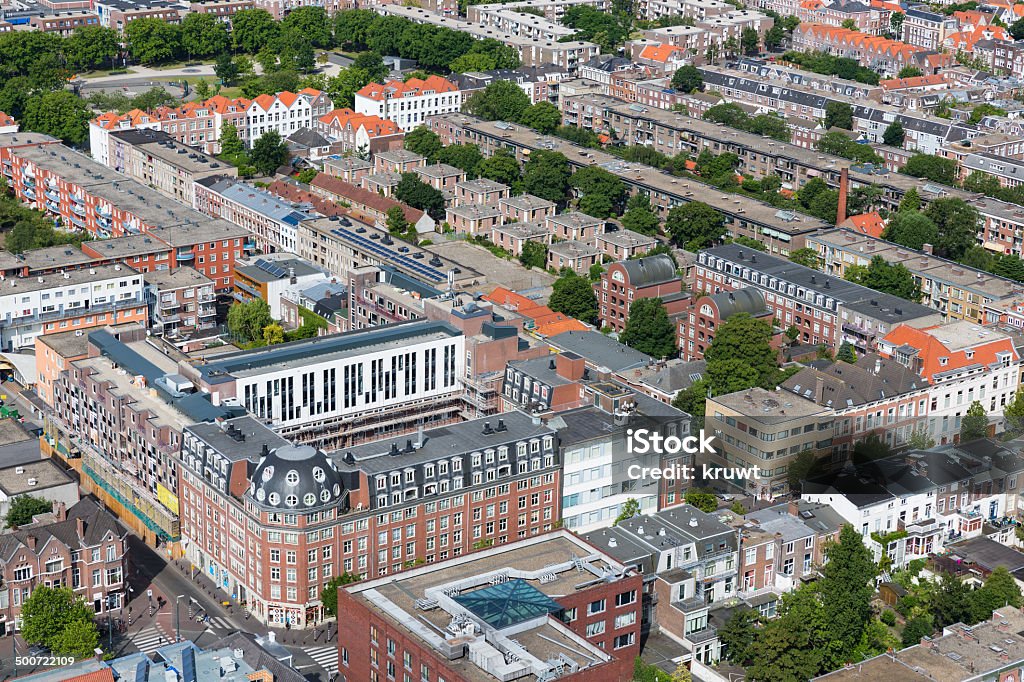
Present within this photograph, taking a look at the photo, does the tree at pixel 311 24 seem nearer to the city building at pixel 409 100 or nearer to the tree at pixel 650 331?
the city building at pixel 409 100

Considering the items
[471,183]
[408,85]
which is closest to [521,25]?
[408,85]

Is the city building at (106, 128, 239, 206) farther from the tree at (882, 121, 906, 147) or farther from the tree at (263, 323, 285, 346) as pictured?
the tree at (882, 121, 906, 147)

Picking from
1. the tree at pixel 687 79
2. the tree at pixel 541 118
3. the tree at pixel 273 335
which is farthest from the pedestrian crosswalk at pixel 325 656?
the tree at pixel 687 79

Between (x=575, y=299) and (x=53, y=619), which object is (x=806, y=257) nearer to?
(x=575, y=299)

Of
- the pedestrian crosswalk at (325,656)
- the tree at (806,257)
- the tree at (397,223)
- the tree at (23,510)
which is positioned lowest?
the pedestrian crosswalk at (325,656)

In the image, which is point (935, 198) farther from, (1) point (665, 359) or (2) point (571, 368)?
(2) point (571, 368)
